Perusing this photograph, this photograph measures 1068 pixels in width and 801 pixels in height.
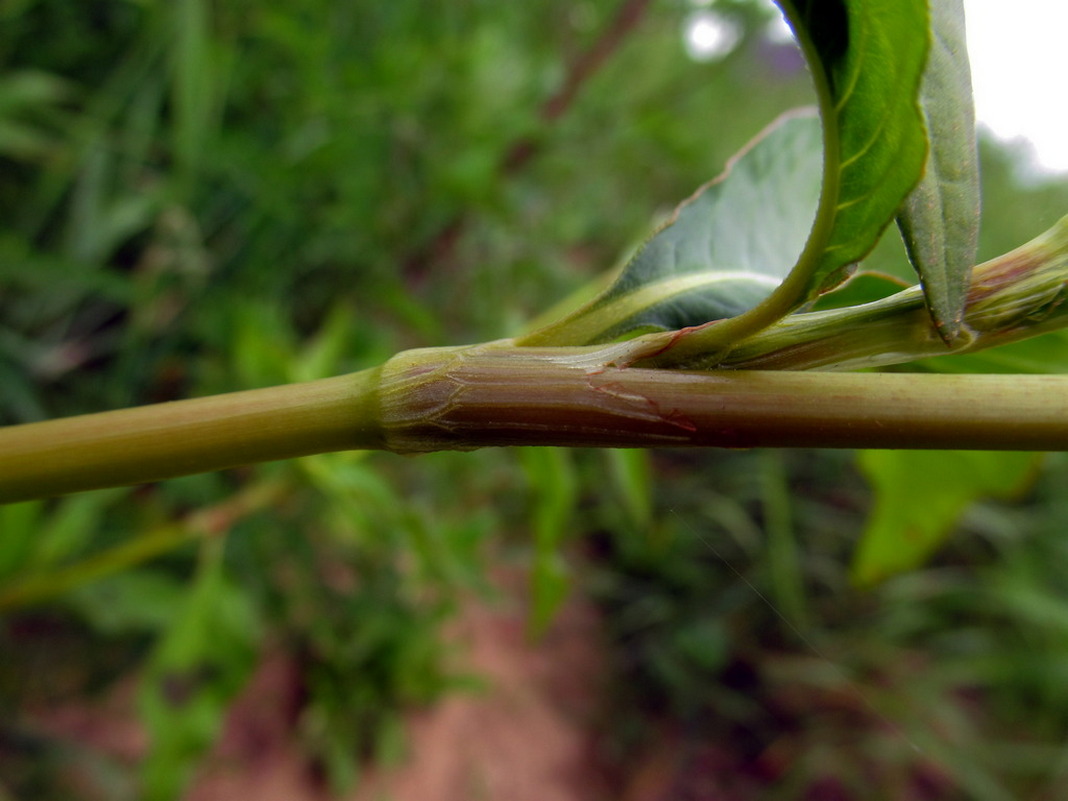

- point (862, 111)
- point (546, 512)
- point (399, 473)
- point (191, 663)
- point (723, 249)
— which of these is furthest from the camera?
point (399, 473)

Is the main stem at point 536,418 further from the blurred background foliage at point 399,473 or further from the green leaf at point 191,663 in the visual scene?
the green leaf at point 191,663

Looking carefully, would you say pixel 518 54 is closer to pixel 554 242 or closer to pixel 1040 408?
pixel 554 242

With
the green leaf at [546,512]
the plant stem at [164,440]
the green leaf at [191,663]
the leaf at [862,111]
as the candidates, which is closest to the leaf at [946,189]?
the leaf at [862,111]

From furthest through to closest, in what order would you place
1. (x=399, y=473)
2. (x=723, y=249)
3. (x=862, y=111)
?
(x=399, y=473), (x=723, y=249), (x=862, y=111)

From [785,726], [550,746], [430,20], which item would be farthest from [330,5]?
[785,726]

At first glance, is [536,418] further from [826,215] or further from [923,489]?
[923,489]

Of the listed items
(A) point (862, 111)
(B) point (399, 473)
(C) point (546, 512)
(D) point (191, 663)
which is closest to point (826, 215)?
(A) point (862, 111)

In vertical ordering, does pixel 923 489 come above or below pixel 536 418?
below
